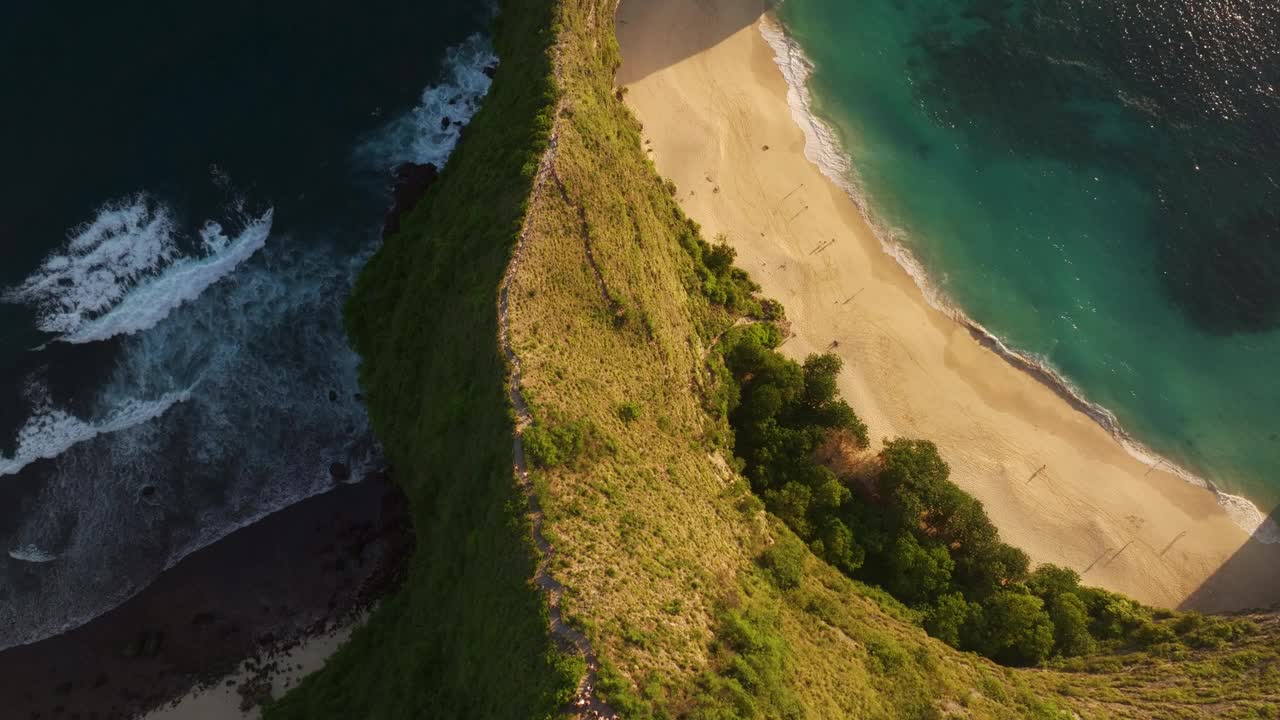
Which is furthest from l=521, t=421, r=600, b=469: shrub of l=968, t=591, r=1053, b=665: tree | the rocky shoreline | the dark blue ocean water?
l=968, t=591, r=1053, b=665: tree

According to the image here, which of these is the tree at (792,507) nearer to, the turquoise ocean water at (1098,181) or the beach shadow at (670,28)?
the turquoise ocean water at (1098,181)

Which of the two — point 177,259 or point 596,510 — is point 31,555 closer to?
point 177,259

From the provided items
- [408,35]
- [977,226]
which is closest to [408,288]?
[408,35]

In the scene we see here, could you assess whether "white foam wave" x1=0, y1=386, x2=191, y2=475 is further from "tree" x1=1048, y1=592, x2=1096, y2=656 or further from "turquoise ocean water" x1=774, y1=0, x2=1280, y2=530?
"tree" x1=1048, y1=592, x2=1096, y2=656

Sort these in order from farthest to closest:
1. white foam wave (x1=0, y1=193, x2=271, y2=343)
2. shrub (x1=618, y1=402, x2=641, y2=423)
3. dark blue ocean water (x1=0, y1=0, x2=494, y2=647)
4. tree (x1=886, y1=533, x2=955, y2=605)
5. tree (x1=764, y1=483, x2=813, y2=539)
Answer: white foam wave (x1=0, y1=193, x2=271, y2=343) < dark blue ocean water (x1=0, y1=0, x2=494, y2=647) < tree (x1=764, y1=483, x2=813, y2=539) < tree (x1=886, y1=533, x2=955, y2=605) < shrub (x1=618, y1=402, x2=641, y2=423)

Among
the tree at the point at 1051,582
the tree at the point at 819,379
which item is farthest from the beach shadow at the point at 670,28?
the tree at the point at 1051,582

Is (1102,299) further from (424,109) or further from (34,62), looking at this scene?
(34,62)
